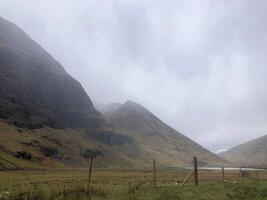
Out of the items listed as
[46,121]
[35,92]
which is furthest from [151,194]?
[35,92]

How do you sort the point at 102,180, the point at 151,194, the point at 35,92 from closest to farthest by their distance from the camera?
the point at 151,194 < the point at 102,180 < the point at 35,92

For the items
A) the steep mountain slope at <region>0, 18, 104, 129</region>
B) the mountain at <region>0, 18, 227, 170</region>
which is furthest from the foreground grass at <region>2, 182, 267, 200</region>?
the steep mountain slope at <region>0, 18, 104, 129</region>

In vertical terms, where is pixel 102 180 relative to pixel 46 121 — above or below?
below

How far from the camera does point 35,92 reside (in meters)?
156

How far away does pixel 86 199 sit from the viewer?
16031mm

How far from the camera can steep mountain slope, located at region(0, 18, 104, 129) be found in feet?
465

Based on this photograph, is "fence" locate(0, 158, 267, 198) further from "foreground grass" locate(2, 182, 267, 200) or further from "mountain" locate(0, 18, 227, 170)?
"mountain" locate(0, 18, 227, 170)

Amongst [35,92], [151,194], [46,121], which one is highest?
[35,92]

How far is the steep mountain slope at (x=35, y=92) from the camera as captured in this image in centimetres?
14188

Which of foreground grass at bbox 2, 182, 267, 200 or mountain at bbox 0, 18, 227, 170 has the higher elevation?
mountain at bbox 0, 18, 227, 170

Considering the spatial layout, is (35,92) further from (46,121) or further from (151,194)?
(151,194)

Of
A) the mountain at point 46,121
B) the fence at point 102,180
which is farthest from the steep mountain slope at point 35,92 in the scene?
the fence at point 102,180

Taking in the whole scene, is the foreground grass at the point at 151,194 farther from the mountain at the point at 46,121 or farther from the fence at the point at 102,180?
the mountain at the point at 46,121

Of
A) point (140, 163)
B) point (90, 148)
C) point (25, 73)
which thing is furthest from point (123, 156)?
point (25, 73)
